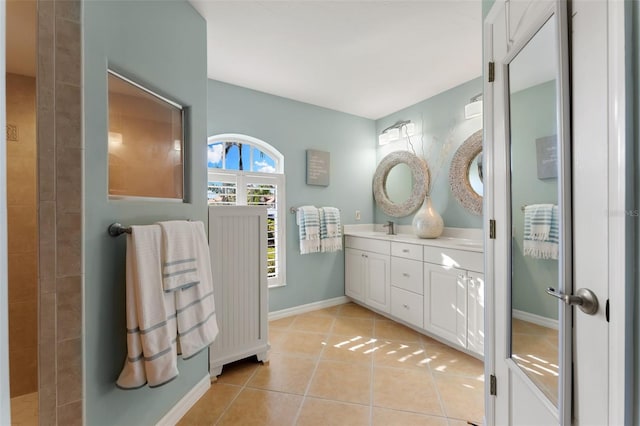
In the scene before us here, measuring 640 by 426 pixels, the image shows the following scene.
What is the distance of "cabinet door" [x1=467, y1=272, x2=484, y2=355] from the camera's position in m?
1.98

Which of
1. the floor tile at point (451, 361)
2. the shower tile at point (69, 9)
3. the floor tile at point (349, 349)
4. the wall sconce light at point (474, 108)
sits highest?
the wall sconce light at point (474, 108)

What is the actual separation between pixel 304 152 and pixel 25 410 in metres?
2.91

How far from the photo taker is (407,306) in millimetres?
2592

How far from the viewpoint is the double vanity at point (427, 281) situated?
2057 mm

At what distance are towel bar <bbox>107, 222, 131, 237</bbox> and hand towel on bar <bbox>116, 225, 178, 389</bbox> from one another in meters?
0.03

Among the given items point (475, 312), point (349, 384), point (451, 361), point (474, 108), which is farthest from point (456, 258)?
point (474, 108)

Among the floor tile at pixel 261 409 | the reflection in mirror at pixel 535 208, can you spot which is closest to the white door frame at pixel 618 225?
the reflection in mirror at pixel 535 208

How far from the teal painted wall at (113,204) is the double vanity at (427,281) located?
6.49ft

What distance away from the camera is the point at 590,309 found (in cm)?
71

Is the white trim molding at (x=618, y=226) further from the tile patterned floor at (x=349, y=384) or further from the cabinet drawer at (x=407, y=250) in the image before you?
the cabinet drawer at (x=407, y=250)

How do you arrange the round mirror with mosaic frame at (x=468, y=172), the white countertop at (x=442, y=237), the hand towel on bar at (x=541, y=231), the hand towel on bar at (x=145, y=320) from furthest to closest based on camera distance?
the round mirror with mosaic frame at (x=468, y=172), the white countertop at (x=442, y=237), the hand towel on bar at (x=145, y=320), the hand towel on bar at (x=541, y=231)

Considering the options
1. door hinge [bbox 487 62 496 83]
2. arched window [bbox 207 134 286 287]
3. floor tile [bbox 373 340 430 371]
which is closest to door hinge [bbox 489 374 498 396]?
floor tile [bbox 373 340 430 371]

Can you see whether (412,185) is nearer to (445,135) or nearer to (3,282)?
(445,135)

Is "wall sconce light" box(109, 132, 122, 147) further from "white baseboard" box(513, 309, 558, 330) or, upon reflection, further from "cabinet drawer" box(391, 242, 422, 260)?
"cabinet drawer" box(391, 242, 422, 260)
